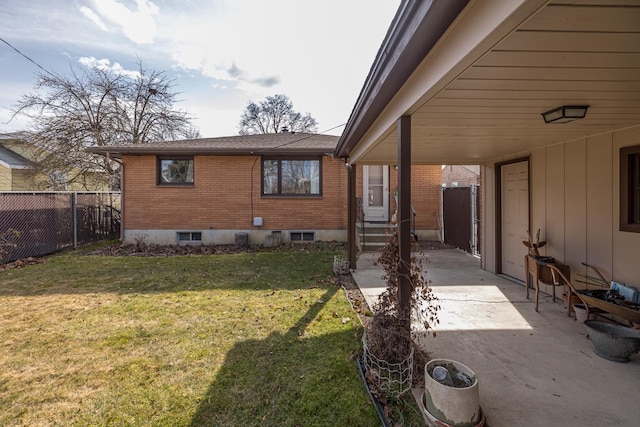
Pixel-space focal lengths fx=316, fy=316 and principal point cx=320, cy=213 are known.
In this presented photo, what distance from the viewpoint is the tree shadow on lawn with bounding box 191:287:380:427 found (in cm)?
234

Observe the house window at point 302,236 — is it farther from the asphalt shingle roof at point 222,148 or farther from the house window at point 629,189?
the house window at point 629,189

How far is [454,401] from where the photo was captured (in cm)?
203

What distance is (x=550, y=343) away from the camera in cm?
334

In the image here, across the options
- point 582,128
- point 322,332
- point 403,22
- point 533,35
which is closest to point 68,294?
point 322,332

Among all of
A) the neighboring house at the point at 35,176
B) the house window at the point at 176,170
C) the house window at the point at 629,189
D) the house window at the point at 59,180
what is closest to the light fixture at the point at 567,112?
the house window at the point at 629,189

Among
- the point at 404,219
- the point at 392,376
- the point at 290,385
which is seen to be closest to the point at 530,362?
the point at 392,376

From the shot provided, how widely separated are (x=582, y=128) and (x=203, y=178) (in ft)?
30.8

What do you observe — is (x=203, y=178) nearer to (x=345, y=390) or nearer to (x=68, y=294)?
(x=68, y=294)

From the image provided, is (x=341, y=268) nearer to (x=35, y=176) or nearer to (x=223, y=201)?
(x=223, y=201)

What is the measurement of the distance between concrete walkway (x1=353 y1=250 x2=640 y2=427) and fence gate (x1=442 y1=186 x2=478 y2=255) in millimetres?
3539

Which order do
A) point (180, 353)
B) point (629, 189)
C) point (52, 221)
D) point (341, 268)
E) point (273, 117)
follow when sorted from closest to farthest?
1. point (180, 353)
2. point (629, 189)
3. point (341, 268)
4. point (52, 221)
5. point (273, 117)

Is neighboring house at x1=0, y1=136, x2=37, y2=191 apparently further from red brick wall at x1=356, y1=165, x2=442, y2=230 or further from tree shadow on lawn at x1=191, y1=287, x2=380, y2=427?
tree shadow on lawn at x1=191, y1=287, x2=380, y2=427

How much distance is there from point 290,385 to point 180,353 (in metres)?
1.33

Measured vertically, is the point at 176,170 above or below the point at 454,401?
above
